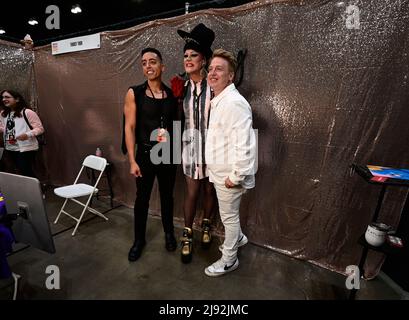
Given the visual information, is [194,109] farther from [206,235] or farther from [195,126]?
[206,235]

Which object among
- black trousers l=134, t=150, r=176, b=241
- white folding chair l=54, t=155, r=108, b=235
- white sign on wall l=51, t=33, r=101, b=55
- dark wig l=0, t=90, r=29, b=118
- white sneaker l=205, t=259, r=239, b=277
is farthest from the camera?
dark wig l=0, t=90, r=29, b=118

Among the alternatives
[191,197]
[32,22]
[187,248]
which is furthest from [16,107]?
[32,22]

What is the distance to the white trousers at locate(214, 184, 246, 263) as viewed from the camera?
174 centimetres

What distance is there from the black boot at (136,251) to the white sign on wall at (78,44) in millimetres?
2557

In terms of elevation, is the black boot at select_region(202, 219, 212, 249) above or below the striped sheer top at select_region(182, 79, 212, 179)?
below

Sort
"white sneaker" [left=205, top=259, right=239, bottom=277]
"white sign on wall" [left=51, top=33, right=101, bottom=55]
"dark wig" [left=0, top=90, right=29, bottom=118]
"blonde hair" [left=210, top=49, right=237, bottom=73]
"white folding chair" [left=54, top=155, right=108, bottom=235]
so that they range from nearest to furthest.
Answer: "blonde hair" [left=210, top=49, right=237, bottom=73], "white sneaker" [left=205, top=259, right=239, bottom=277], "white folding chair" [left=54, top=155, right=108, bottom=235], "white sign on wall" [left=51, top=33, right=101, bottom=55], "dark wig" [left=0, top=90, right=29, bottom=118]

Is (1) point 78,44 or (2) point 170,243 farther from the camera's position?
(1) point 78,44

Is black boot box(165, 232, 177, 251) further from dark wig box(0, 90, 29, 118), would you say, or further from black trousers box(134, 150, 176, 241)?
dark wig box(0, 90, 29, 118)

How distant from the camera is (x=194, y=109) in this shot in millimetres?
1992

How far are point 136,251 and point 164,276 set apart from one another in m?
0.39

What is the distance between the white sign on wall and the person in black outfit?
151 cm

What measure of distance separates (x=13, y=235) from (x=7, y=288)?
780 mm

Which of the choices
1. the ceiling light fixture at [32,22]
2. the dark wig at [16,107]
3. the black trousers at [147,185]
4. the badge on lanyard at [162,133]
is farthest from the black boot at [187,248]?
the ceiling light fixture at [32,22]

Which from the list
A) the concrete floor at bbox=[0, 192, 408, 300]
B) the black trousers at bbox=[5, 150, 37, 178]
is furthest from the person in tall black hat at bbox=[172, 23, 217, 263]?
the black trousers at bbox=[5, 150, 37, 178]
